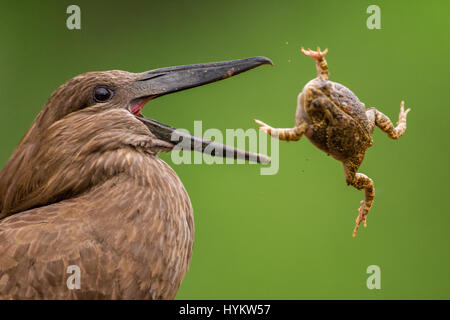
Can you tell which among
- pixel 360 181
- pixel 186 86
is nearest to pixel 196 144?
pixel 186 86

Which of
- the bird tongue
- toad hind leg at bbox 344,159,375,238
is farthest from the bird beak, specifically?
toad hind leg at bbox 344,159,375,238

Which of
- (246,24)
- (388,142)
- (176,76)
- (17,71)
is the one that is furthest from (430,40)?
(17,71)

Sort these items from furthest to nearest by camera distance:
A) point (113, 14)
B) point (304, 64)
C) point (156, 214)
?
1. point (113, 14)
2. point (304, 64)
3. point (156, 214)

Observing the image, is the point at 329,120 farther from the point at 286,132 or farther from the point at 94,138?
the point at 94,138

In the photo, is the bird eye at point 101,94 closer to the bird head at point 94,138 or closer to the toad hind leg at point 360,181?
the bird head at point 94,138

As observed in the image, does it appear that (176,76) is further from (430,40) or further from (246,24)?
(430,40)

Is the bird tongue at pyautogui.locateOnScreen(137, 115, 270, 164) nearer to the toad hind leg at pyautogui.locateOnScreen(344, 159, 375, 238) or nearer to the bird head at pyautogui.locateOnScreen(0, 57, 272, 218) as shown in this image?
the bird head at pyautogui.locateOnScreen(0, 57, 272, 218)

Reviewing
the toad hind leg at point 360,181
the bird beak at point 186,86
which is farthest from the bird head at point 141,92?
the toad hind leg at point 360,181
